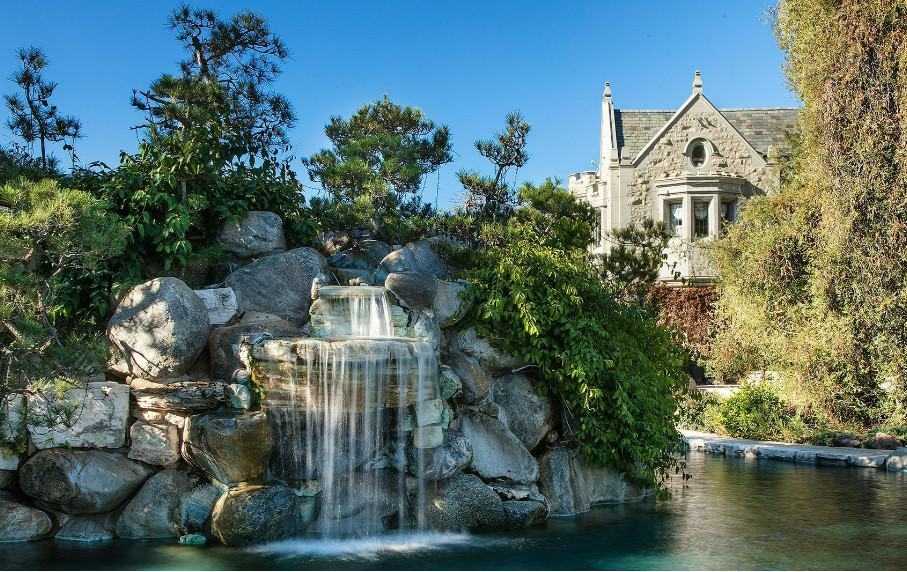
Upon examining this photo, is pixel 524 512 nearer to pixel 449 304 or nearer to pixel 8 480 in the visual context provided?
pixel 449 304

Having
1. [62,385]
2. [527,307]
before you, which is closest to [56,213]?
[62,385]

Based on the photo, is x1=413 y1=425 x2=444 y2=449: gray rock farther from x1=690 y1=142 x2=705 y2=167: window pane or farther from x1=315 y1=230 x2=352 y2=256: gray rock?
x1=690 y1=142 x2=705 y2=167: window pane

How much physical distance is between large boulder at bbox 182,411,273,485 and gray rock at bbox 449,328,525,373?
2.63 metres

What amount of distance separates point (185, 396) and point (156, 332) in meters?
0.83

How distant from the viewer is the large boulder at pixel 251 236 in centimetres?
1162

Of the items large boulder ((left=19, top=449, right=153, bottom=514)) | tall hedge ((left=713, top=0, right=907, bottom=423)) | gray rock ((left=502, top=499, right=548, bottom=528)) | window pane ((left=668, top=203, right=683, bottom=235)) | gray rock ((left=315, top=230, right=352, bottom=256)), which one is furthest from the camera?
window pane ((left=668, top=203, right=683, bottom=235))

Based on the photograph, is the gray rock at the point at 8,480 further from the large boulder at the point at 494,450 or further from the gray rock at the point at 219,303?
the large boulder at the point at 494,450

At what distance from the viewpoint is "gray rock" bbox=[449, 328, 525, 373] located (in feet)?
34.8

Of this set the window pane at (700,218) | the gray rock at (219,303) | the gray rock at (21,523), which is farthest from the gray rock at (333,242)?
the window pane at (700,218)

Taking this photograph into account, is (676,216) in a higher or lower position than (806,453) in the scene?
higher

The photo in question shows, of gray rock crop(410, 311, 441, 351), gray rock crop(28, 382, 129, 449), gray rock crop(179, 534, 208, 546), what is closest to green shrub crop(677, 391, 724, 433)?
gray rock crop(410, 311, 441, 351)

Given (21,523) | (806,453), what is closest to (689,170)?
(806,453)

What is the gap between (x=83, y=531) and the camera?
893cm

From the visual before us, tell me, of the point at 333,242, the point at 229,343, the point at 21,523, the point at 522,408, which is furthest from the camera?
the point at 333,242
